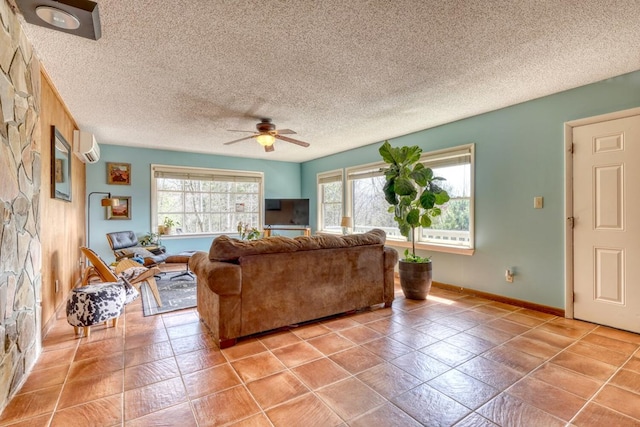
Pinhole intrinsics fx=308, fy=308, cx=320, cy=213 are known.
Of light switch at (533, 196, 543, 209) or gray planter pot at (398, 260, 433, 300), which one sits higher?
light switch at (533, 196, 543, 209)

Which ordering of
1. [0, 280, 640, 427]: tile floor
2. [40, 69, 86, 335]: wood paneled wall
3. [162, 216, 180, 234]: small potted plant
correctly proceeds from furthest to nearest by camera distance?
[162, 216, 180, 234]: small potted plant, [40, 69, 86, 335]: wood paneled wall, [0, 280, 640, 427]: tile floor

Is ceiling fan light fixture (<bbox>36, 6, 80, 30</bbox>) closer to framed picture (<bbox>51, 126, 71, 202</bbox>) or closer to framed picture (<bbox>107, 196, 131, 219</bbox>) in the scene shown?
framed picture (<bbox>51, 126, 71, 202</bbox>)

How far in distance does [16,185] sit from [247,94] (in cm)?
199

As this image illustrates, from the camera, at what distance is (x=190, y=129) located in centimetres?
447

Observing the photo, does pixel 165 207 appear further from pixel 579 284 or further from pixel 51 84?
pixel 579 284

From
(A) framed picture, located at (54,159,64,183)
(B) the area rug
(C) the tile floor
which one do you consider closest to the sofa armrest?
(C) the tile floor

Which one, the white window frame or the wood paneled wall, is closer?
the wood paneled wall

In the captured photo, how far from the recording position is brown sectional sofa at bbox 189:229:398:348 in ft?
8.13

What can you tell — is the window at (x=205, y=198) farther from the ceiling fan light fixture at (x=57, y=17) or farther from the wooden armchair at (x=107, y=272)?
the ceiling fan light fixture at (x=57, y=17)

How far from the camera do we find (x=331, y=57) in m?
2.42

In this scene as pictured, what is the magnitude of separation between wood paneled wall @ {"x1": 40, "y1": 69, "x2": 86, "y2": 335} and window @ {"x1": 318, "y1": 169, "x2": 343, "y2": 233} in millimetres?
4260

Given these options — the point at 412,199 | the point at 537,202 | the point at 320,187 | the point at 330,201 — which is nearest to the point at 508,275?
the point at 537,202

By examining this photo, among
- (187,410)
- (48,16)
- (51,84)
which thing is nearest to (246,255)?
(187,410)

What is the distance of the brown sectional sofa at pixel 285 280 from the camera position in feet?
8.13
